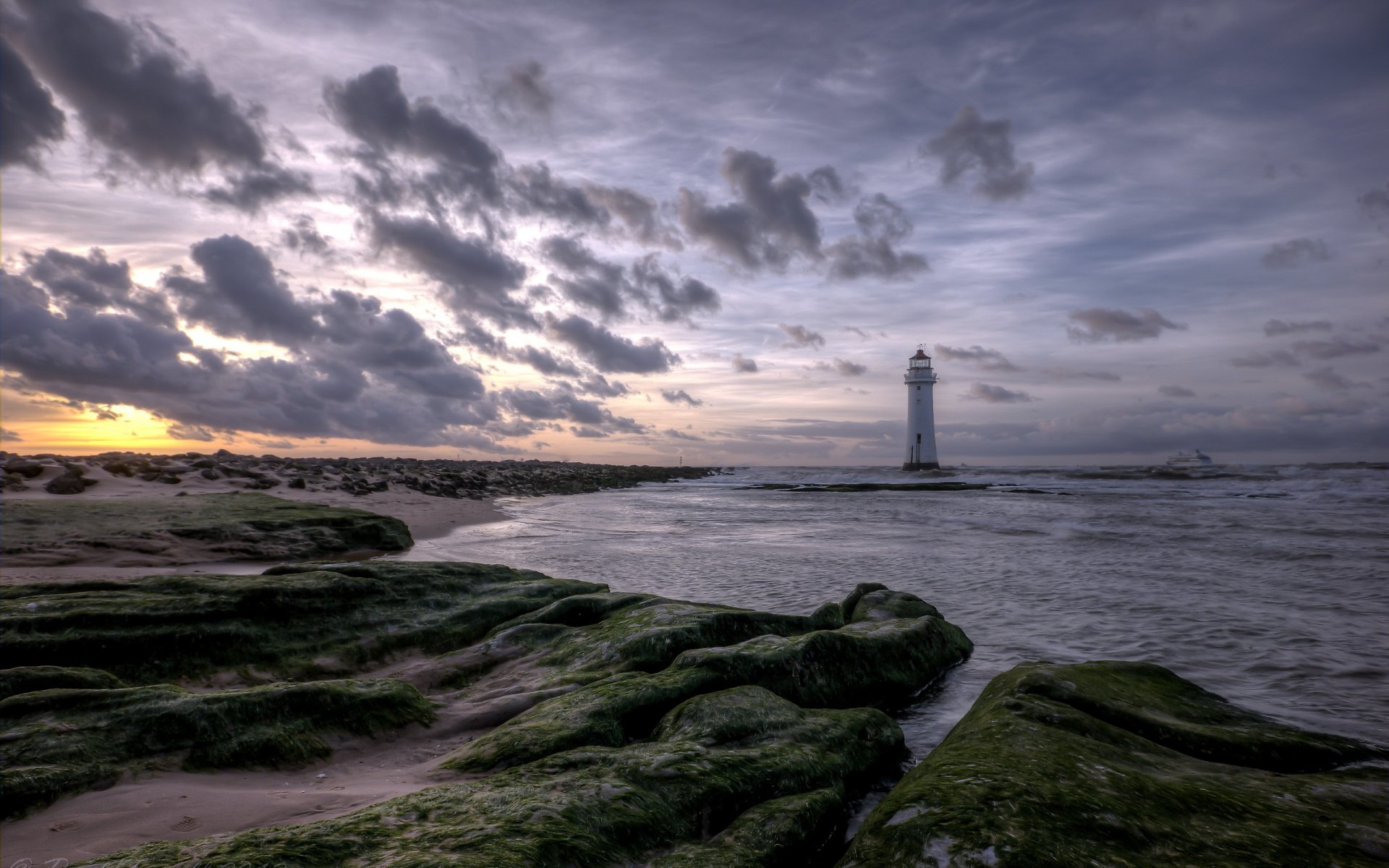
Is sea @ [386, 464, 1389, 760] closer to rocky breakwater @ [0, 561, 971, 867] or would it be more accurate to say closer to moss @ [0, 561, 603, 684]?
rocky breakwater @ [0, 561, 971, 867]

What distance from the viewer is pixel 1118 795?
10.9 ft

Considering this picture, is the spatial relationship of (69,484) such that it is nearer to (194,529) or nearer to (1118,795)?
(194,529)

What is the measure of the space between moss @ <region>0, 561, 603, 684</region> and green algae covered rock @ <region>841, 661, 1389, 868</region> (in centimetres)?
601

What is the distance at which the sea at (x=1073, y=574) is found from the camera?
294 inches

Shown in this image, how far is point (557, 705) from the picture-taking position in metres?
5.07

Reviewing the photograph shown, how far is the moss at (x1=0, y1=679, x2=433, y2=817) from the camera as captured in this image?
3.87 m

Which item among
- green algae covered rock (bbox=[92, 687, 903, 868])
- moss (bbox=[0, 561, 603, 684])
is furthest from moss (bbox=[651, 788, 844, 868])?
moss (bbox=[0, 561, 603, 684])

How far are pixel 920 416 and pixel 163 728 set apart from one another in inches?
2621

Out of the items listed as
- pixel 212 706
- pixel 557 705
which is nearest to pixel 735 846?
pixel 557 705

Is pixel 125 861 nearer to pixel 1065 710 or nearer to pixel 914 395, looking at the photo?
pixel 1065 710

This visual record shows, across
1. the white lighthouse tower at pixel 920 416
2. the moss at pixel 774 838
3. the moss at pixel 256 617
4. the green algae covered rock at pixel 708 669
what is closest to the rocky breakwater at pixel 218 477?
the moss at pixel 256 617

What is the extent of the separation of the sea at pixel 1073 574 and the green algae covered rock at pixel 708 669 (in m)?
0.42

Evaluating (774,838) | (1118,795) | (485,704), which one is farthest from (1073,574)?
(774,838)

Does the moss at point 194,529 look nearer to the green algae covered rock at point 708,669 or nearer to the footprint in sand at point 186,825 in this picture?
the green algae covered rock at point 708,669
